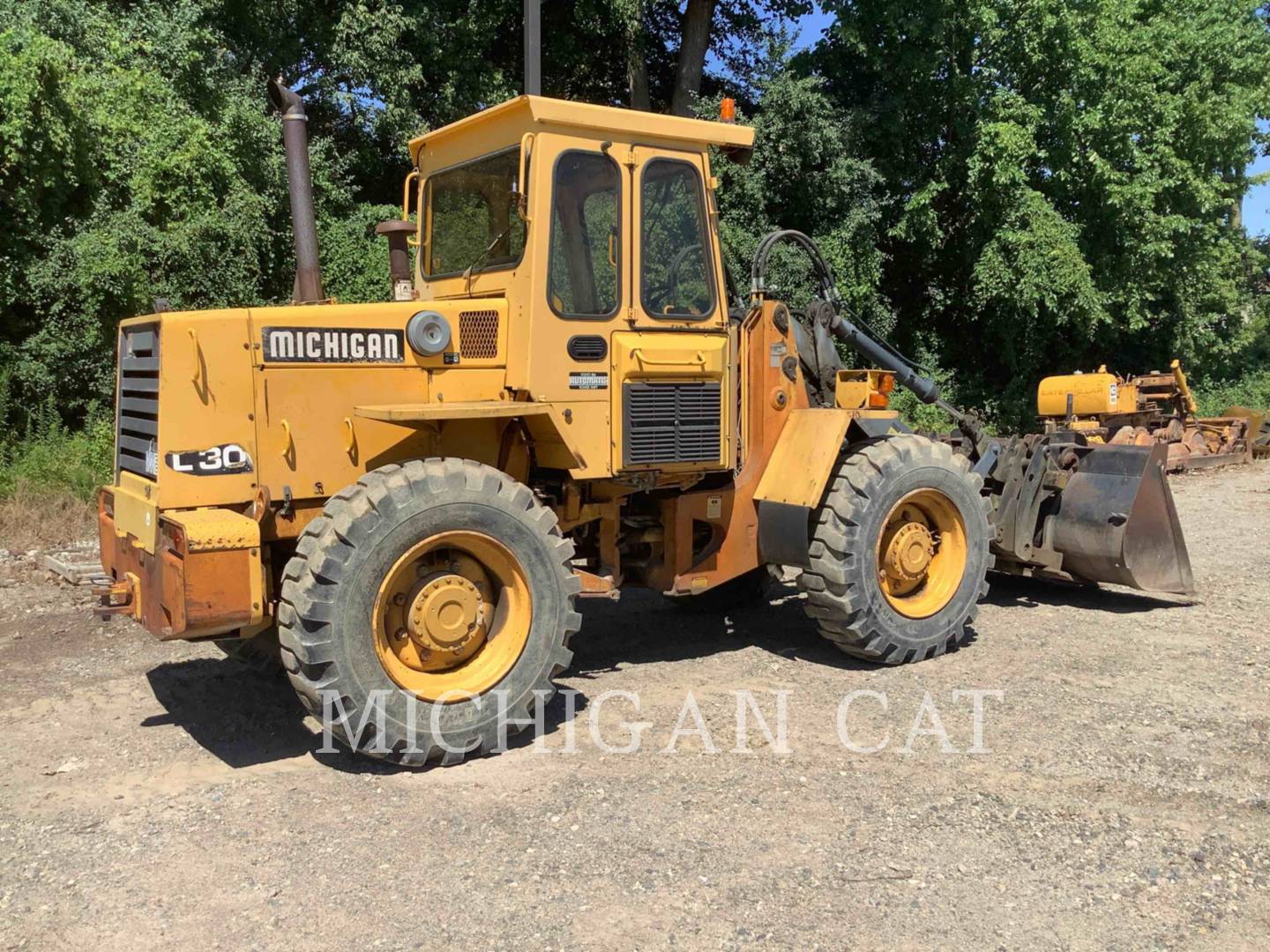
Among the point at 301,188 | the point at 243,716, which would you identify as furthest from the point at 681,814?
the point at 301,188

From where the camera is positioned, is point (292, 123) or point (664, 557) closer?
point (292, 123)

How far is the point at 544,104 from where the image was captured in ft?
17.1

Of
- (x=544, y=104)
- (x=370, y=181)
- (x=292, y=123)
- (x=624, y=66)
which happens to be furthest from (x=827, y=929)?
(x=624, y=66)

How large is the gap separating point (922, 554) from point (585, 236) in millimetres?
2771

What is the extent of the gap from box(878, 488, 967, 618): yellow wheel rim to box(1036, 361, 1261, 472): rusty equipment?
274 inches

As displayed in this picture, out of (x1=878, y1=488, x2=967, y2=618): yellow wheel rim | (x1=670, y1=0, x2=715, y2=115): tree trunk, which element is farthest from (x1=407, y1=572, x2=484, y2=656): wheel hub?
(x1=670, y1=0, x2=715, y2=115): tree trunk

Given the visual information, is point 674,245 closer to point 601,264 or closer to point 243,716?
point 601,264

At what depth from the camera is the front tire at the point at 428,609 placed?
448 centimetres

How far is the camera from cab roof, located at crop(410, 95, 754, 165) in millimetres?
5246

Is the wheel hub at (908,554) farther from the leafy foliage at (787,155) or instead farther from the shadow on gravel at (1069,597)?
the leafy foliage at (787,155)

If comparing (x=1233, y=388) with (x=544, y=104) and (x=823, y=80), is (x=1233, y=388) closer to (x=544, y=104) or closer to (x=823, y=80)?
(x=823, y=80)

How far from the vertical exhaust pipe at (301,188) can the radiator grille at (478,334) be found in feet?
3.86

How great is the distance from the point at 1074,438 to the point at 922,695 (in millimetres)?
3042

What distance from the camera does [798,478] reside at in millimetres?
6062
